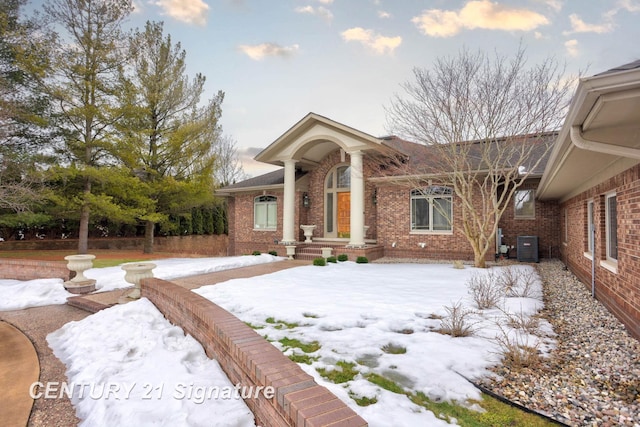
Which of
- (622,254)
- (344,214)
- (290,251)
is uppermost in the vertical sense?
(344,214)

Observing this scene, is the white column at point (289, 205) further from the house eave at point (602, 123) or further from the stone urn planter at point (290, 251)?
the house eave at point (602, 123)

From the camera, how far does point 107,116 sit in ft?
44.2

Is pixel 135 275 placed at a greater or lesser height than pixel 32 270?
greater

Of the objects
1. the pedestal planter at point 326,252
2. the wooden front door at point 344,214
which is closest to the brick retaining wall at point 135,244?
the wooden front door at point 344,214

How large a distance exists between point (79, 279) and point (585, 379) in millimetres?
8988

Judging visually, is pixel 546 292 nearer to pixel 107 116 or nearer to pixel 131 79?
pixel 107 116

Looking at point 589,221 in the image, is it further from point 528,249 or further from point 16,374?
point 16,374

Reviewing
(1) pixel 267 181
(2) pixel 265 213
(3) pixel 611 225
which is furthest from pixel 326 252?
(3) pixel 611 225

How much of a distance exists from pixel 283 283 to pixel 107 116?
36.0 ft

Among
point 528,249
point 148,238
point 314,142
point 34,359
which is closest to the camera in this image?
point 34,359

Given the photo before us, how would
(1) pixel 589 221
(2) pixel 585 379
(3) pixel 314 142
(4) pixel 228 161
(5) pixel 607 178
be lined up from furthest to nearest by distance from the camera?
(4) pixel 228 161, (3) pixel 314 142, (1) pixel 589 221, (5) pixel 607 178, (2) pixel 585 379

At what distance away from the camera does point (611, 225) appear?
607cm

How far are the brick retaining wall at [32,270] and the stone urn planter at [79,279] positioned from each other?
0.83 m

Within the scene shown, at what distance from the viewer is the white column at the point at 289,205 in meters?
13.8
